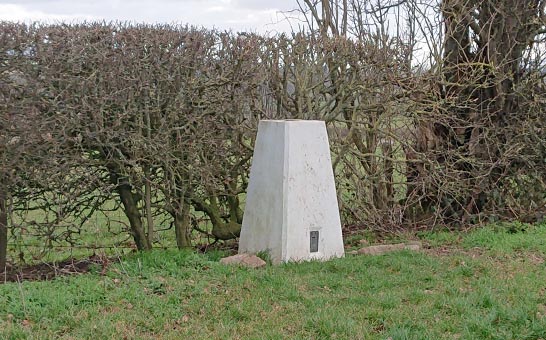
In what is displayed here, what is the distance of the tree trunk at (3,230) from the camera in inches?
272

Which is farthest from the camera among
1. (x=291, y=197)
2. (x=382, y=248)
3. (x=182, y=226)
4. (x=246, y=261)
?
(x=182, y=226)

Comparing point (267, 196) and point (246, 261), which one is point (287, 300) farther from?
point (267, 196)

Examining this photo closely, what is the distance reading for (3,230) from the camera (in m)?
7.21

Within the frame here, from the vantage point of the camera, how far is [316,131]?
7895 mm

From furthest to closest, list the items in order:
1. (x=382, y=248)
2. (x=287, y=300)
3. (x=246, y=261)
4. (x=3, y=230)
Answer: (x=382, y=248)
(x=246, y=261)
(x=3, y=230)
(x=287, y=300)

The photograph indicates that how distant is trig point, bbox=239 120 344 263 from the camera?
25.1 feet

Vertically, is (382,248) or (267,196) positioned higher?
(267,196)

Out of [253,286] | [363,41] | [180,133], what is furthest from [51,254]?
[363,41]

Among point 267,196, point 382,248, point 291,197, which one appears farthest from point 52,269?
point 382,248

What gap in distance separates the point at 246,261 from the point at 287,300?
1330 mm

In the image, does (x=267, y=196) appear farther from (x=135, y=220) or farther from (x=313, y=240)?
(x=135, y=220)

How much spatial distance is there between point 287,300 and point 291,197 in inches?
67.7

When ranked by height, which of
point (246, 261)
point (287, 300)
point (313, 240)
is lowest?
point (287, 300)

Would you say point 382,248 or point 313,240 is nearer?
point 313,240
